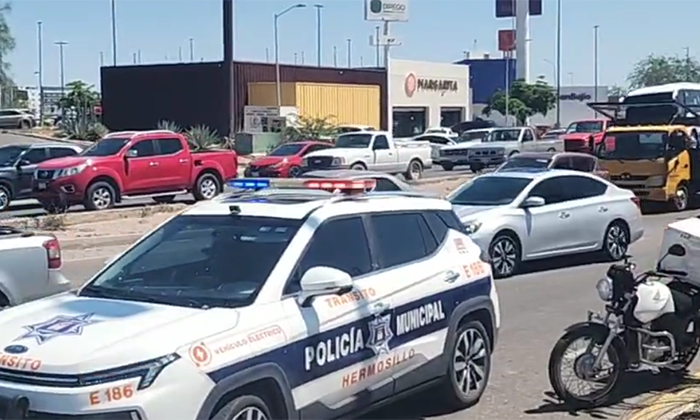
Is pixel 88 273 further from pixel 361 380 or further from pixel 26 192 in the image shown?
pixel 26 192

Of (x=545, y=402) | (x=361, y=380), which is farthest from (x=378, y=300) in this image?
(x=545, y=402)

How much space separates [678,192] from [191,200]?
12677 mm

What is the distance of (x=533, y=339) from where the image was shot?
435 inches

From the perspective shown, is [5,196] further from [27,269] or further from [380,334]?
[380,334]

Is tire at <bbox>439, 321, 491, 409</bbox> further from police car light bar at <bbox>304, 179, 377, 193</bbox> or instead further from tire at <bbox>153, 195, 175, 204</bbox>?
tire at <bbox>153, 195, 175, 204</bbox>

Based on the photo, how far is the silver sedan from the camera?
15852 mm

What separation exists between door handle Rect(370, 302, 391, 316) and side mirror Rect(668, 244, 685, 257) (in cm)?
275

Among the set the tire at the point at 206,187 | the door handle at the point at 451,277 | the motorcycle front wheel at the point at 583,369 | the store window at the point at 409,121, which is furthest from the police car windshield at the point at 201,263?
the store window at the point at 409,121

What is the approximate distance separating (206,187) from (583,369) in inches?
858

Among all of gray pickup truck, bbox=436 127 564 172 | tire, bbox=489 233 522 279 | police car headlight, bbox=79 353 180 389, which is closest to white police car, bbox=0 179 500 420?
police car headlight, bbox=79 353 180 389

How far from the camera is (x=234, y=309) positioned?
6.12m

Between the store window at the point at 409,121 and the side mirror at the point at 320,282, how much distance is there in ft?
249

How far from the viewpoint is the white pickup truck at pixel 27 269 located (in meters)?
9.70

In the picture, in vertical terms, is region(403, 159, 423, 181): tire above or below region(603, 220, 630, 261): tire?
above
